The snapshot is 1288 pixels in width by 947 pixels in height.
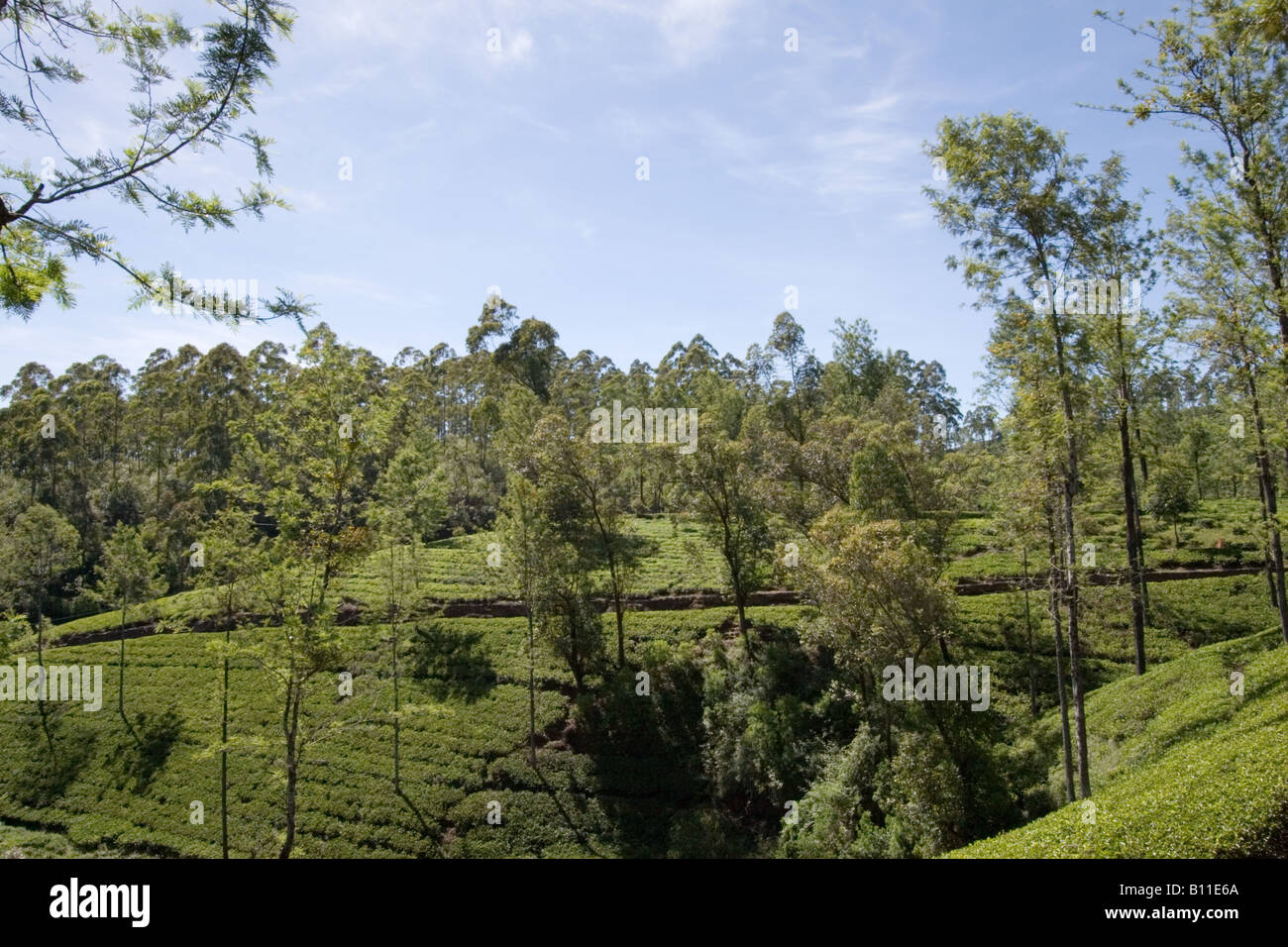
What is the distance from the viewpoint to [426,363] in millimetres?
92000

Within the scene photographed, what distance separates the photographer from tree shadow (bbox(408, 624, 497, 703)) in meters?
30.8

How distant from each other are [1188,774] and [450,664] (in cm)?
2854

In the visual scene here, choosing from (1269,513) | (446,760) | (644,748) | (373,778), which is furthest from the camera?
(644,748)

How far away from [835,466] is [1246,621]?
1586 cm

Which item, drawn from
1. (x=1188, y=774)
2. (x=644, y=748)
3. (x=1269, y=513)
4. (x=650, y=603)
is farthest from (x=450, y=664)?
(x=1269, y=513)

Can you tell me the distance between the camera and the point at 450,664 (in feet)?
107

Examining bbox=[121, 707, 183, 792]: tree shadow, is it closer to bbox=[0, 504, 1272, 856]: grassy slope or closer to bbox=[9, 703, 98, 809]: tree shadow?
bbox=[0, 504, 1272, 856]: grassy slope

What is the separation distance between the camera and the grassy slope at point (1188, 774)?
8.02 meters

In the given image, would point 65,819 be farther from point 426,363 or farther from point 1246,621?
point 426,363

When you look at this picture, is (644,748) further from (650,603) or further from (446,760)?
(650,603)

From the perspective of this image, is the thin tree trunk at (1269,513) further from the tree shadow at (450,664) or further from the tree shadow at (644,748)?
the tree shadow at (450,664)

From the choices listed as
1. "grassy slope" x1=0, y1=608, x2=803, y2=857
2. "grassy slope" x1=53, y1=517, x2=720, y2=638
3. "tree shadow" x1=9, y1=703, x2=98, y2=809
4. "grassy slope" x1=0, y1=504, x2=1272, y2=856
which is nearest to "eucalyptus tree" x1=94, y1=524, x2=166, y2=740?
"grassy slope" x1=53, y1=517, x2=720, y2=638

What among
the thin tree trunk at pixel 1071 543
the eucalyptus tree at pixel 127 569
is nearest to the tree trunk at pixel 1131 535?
the thin tree trunk at pixel 1071 543

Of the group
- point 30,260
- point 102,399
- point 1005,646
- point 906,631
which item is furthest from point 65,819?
point 102,399
